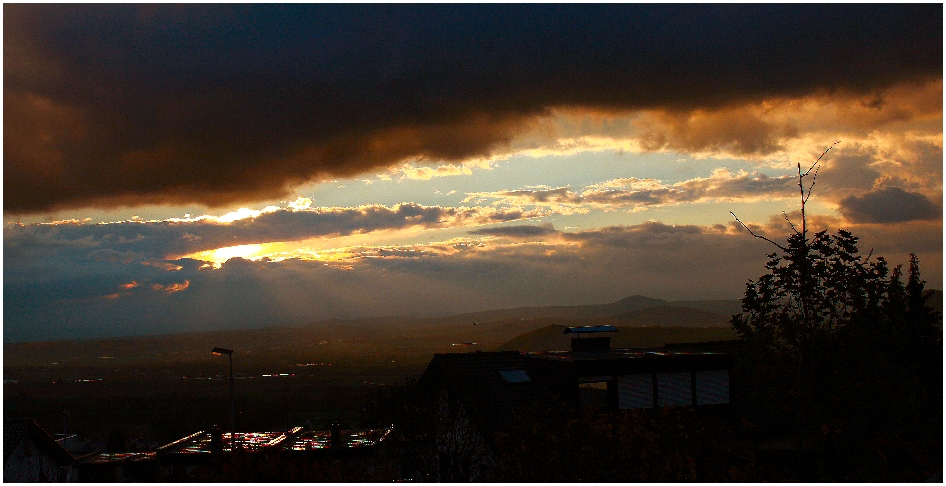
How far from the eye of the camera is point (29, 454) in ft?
105

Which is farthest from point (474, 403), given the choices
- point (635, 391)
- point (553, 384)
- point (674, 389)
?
point (674, 389)

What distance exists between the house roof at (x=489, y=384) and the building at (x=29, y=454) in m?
17.4

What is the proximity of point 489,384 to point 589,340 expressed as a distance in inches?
410

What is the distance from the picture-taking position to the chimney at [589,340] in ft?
124

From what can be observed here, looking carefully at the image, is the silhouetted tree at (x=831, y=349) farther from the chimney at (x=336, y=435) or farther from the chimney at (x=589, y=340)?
the chimney at (x=336, y=435)

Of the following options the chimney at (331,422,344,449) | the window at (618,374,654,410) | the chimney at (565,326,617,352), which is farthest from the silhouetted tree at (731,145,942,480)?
the chimney at (331,422,344,449)

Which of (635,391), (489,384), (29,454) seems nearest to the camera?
(489,384)

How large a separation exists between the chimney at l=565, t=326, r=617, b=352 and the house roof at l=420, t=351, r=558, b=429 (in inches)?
215

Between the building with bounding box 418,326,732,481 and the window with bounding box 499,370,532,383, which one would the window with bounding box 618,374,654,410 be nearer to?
the building with bounding box 418,326,732,481

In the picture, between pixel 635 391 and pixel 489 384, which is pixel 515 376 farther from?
pixel 635 391

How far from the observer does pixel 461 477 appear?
958 inches

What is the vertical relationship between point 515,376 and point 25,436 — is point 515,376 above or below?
above

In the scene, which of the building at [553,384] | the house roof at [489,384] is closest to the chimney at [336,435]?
the house roof at [489,384]

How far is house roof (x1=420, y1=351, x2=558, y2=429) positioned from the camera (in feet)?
90.4
